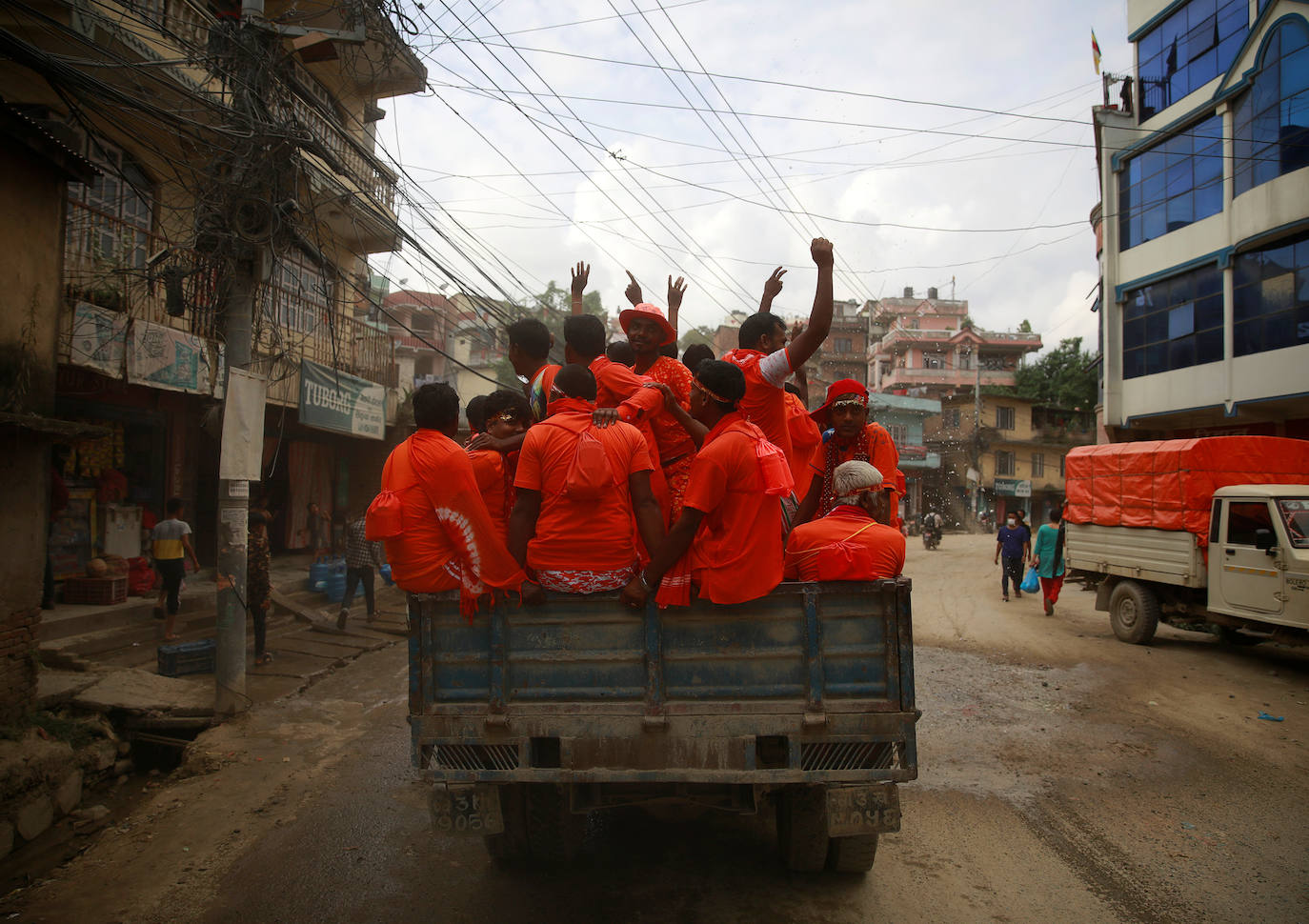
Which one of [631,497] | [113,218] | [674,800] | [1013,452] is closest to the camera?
[631,497]

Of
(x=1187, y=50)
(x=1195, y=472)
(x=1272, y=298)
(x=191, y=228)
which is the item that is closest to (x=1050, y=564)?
(x=1195, y=472)

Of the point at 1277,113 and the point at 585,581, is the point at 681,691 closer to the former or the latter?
the point at 585,581

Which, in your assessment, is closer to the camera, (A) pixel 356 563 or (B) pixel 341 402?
(A) pixel 356 563

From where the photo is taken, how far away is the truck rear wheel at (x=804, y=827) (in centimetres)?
342

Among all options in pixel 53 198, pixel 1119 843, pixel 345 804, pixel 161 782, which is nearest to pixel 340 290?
pixel 53 198

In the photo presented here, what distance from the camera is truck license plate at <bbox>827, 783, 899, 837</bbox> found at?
115 inches

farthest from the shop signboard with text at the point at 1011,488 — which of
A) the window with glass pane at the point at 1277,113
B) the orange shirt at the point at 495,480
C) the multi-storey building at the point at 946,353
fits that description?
the orange shirt at the point at 495,480

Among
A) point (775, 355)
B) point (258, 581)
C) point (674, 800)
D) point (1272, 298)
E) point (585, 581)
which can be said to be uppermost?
point (1272, 298)

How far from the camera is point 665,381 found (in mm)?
3828

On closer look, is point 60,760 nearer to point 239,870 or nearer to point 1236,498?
point 239,870

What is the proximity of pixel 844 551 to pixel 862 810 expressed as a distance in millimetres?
1017

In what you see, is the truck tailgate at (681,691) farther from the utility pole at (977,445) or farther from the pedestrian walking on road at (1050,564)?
the utility pole at (977,445)

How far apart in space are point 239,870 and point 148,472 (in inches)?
352

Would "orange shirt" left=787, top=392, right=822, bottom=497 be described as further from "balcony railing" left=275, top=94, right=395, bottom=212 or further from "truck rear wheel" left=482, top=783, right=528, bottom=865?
"balcony railing" left=275, top=94, right=395, bottom=212
